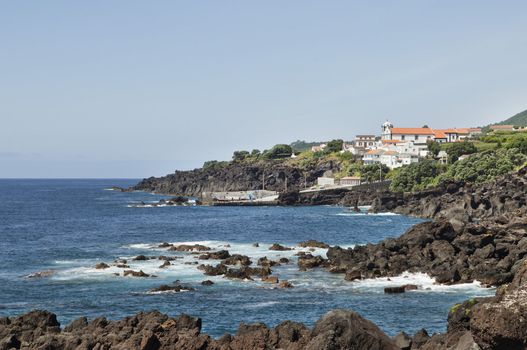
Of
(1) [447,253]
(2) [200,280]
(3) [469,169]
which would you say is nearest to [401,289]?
(1) [447,253]

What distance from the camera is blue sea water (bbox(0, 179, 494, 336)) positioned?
51.6 meters

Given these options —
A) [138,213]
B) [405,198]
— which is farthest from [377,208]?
[138,213]

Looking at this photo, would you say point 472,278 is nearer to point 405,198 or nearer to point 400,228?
point 400,228

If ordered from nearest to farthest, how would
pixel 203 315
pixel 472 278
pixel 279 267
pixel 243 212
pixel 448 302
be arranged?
pixel 203 315
pixel 448 302
pixel 472 278
pixel 279 267
pixel 243 212

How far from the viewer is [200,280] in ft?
218

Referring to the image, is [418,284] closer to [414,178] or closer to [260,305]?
[260,305]

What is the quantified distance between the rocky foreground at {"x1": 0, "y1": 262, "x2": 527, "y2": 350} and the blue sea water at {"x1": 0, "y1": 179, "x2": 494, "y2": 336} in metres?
7.89

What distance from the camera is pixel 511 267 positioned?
62938 millimetres

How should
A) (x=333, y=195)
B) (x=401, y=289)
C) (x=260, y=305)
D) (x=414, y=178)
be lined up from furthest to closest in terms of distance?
1. (x=333, y=195)
2. (x=414, y=178)
3. (x=401, y=289)
4. (x=260, y=305)

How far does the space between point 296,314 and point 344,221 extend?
274 ft

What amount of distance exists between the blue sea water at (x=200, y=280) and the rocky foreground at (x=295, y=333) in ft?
25.9

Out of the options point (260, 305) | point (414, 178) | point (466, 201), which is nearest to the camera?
point (260, 305)

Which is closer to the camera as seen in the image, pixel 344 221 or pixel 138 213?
pixel 344 221

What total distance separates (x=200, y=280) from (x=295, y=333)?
30285 mm
